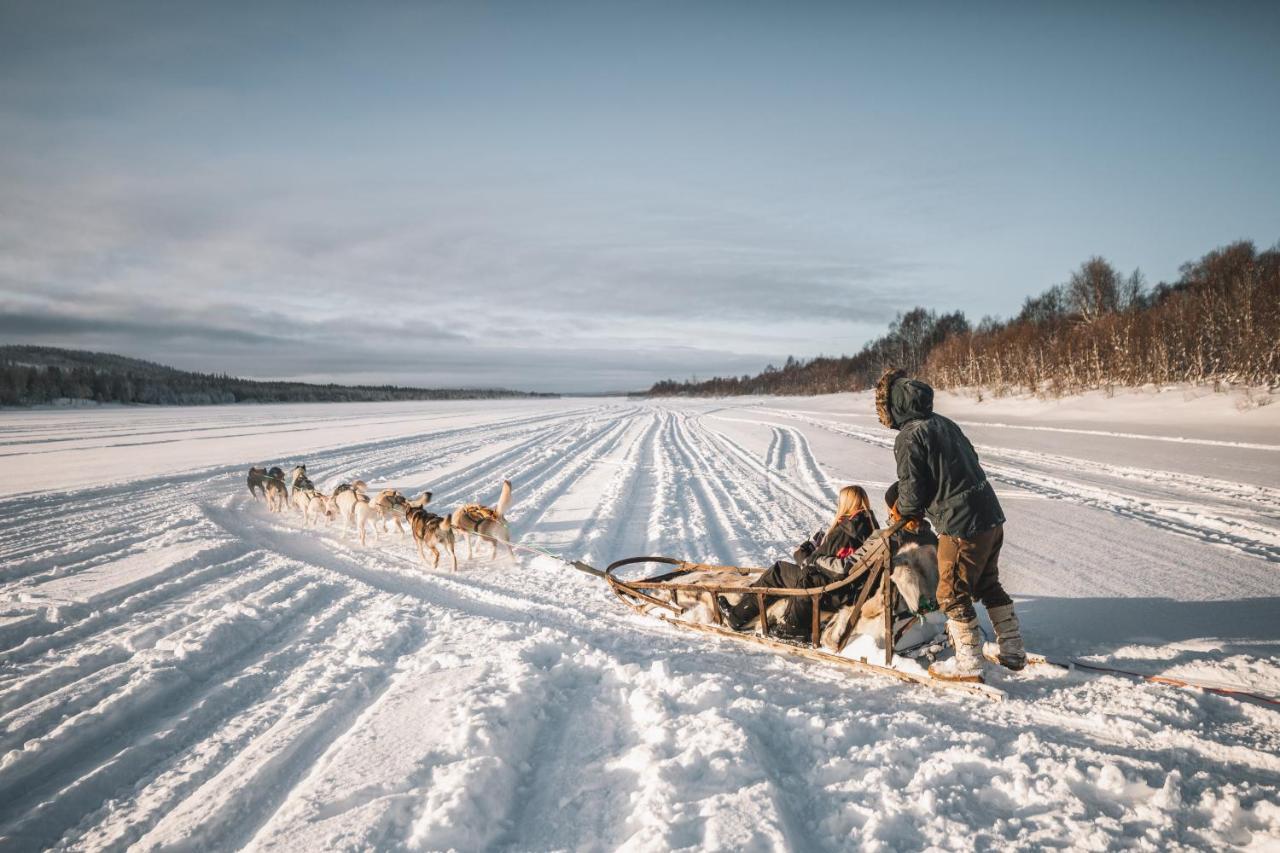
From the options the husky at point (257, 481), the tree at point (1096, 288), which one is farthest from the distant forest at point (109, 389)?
the tree at point (1096, 288)

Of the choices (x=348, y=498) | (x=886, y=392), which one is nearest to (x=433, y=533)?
(x=348, y=498)

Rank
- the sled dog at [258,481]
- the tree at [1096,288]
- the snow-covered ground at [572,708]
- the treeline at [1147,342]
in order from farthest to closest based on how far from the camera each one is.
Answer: the tree at [1096,288], the treeline at [1147,342], the sled dog at [258,481], the snow-covered ground at [572,708]

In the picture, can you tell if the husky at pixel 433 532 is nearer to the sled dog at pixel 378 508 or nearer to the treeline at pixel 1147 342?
the sled dog at pixel 378 508

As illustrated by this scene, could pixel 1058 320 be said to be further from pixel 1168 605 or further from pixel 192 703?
pixel 192 703

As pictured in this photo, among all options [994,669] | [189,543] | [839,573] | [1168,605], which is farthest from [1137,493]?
[189,543]

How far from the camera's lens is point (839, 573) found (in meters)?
3.35

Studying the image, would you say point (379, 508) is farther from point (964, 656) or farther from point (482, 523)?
point (964, 656)

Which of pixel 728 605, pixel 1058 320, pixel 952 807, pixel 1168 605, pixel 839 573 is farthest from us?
pixel 1058 320

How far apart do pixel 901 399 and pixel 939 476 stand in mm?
Answer: 471

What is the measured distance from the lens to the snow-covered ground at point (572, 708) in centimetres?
211

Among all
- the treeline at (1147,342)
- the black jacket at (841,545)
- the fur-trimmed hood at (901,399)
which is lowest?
the black jacket at (841,545)

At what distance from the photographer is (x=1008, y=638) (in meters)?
3.14

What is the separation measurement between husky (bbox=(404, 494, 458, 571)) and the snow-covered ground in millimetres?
249

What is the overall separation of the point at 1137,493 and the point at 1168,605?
482 centimetres
